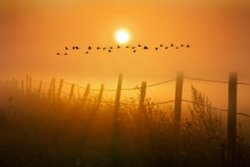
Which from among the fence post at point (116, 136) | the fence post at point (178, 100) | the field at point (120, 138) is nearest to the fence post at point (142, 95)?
the field at point (120, 138)

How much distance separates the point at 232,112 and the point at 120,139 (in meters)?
3.69

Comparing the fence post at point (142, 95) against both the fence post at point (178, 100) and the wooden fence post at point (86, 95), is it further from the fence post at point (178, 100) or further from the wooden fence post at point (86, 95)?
the wooden fence post at point (86, 95)

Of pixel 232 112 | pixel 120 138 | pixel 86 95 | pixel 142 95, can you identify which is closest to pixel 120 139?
pixel 120 138

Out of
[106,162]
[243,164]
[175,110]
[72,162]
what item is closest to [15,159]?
[72,162]

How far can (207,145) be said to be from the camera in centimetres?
1102

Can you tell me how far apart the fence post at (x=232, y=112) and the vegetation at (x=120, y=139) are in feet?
0.59

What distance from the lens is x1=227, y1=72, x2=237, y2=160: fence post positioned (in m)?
11.1

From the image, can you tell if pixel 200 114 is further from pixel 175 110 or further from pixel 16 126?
pixel 16 126

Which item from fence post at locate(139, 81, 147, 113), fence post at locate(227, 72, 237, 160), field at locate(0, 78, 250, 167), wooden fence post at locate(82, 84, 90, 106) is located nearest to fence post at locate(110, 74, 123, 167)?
field at locate(0, 78, 250, 167)

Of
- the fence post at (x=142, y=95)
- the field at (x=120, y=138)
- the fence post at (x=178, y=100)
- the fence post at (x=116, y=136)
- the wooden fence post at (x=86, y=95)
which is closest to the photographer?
the field at (x=120, y=138)

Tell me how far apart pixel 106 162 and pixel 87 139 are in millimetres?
3253

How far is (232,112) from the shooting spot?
447 inches

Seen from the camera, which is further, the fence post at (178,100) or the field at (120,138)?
the fence post at (178,100)

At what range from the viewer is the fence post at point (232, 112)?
11109 millimetres
